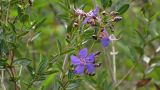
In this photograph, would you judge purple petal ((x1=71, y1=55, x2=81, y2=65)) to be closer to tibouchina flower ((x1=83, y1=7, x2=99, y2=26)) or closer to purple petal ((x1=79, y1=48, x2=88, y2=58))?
purple petal ((x1=79, y1=48, x2=88, y2=58))

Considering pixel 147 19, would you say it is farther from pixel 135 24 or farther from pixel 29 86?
pixel 29 86

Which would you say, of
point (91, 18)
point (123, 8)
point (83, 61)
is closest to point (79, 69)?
point (83, 61)

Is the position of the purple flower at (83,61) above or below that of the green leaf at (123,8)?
below

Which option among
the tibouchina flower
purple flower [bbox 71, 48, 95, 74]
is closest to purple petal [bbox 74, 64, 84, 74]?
purple flower [bbox 71, 48, 95, 74]

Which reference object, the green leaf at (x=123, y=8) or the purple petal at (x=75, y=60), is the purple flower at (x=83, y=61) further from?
the green leaf at (x=123, y=8)

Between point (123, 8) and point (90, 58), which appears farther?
point (123, 8)

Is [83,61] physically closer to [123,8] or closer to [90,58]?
[90,58]

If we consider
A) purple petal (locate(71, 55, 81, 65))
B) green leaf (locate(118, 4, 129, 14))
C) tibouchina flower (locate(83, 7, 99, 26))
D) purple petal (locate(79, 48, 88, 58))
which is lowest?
purple petal (locate(71, 55, 81, 65))

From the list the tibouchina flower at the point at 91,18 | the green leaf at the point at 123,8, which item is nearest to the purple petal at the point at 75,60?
the tibouchina flower at the point at 91,18

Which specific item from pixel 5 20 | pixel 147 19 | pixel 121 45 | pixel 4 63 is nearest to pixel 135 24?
pixel 147 19
